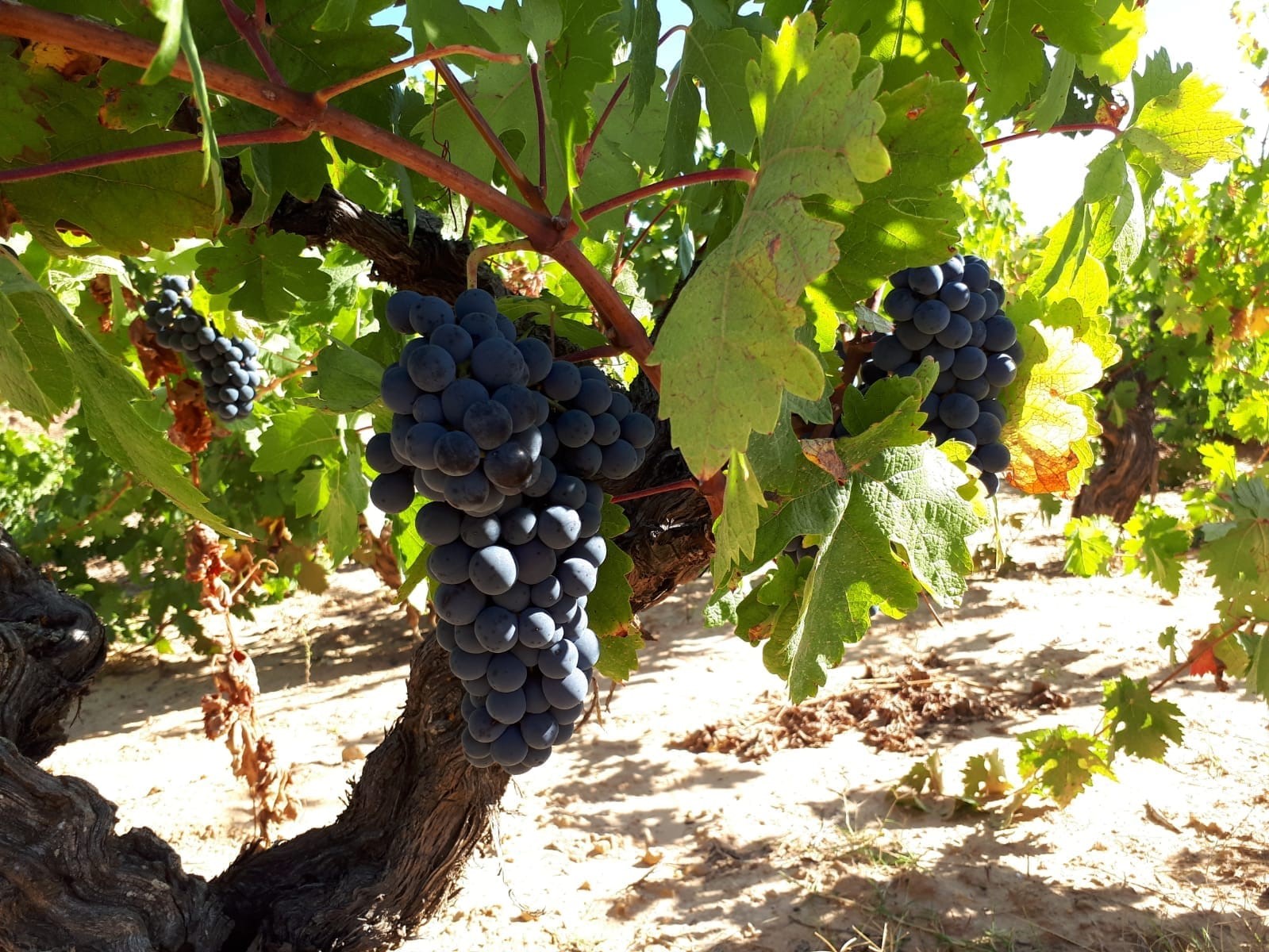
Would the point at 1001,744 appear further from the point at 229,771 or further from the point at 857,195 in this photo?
the point at 857,195

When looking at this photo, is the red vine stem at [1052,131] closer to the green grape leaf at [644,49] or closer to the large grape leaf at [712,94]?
the large grape leaf at [712,94]

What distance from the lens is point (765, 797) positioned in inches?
160

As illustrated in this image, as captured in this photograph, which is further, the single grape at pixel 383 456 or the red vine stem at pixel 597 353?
the red vine stem at pixel 597 353

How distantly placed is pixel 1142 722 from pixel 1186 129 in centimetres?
261

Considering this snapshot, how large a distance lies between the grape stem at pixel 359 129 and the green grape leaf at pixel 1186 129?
1.08 meters

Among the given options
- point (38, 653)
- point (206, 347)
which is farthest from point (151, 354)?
point (38, 653)

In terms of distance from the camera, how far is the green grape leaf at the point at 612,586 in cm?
149

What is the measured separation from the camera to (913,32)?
1.47m

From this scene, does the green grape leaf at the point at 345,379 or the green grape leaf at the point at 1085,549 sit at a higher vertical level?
the green grape leaf at the point at 345,379

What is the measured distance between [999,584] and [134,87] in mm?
7030

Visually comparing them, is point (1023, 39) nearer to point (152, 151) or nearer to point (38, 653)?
point (152, 151)

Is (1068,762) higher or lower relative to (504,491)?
lower

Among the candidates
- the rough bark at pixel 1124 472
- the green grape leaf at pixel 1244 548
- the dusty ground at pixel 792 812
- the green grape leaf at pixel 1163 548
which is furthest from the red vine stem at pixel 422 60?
the rough bark at pixel 1124 472

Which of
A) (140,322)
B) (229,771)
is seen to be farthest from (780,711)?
(140,322)
